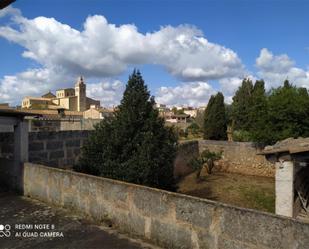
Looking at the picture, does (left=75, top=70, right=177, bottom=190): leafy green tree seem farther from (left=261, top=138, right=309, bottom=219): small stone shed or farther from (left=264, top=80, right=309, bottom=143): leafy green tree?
(left=264, top=80, right=309, bottom=143): leafy green tree

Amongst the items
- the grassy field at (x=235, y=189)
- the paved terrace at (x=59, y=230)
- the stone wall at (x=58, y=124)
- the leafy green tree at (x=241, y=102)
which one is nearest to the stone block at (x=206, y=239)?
the paved terrace at (x=59, y=230)

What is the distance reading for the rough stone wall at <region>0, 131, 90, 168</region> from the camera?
905cm

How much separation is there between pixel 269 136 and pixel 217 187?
3748 mm

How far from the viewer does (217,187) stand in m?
16.5

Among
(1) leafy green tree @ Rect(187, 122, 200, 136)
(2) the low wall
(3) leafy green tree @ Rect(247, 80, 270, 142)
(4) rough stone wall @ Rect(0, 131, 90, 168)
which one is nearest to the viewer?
(2) the low wall

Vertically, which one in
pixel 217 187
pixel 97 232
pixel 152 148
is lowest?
pixel 217 187

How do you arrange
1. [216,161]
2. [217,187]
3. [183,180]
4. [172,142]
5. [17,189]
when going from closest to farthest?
[17,189]
[172,142]
[217,187]
[183,180]
[216,161]

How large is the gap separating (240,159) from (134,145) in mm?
13573

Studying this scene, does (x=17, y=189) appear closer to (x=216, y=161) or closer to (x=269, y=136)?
(x=269, y=136)

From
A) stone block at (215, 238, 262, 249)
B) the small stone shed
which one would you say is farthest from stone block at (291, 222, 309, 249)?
the small stone shed

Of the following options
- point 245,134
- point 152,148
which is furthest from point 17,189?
point 245,134

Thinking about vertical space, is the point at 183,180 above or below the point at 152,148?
below

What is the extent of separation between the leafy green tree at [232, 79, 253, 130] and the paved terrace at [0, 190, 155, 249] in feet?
81.6

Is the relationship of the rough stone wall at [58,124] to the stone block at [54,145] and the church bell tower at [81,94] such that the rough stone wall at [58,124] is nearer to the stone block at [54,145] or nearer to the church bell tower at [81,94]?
the stone block at [54,145]
